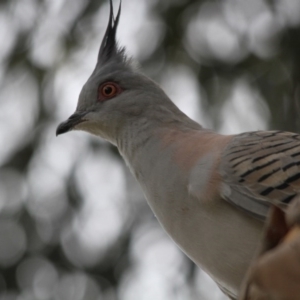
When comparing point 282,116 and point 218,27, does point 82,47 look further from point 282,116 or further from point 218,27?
point 282,116

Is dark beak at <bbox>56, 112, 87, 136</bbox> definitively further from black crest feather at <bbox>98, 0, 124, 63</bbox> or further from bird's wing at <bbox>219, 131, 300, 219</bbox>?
bird's wing at <bbox>219, 131, 300, 219</bbox>

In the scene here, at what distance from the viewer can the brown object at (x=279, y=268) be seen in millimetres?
1308

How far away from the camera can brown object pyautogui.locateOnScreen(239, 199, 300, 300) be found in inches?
51.5

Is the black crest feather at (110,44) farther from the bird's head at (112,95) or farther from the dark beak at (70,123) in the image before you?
the dark beak at (70,123)

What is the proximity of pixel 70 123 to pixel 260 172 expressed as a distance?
1415mm

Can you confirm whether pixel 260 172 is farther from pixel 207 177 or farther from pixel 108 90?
pixel 108 90

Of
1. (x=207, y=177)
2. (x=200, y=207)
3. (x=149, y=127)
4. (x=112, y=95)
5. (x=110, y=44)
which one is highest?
(x=110, y=44)

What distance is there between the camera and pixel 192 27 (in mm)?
7078

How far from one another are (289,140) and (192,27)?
3754mm

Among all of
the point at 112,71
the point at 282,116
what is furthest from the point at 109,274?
the point at 112,71

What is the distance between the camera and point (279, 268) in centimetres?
132

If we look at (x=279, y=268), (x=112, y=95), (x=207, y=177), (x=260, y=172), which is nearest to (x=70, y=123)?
(x=112, y=95)


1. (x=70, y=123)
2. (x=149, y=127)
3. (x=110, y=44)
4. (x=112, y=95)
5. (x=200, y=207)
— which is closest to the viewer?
(x=200, y=207)

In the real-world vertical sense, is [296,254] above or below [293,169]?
above
